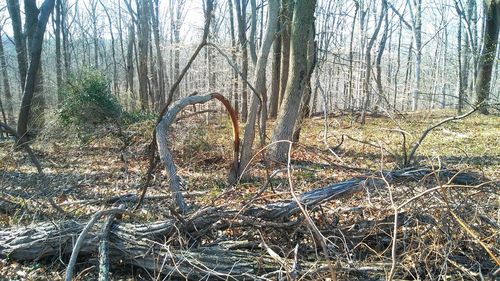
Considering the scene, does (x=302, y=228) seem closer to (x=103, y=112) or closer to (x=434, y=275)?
(x=434, y=275)

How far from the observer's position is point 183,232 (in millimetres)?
3338

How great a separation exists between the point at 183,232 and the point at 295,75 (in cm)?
491

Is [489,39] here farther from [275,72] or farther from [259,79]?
[259,79]

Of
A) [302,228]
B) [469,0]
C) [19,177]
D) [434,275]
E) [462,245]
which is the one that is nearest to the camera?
[434,275]

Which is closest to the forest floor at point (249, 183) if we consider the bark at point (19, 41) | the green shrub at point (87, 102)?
the green shrub at point (87, 102)

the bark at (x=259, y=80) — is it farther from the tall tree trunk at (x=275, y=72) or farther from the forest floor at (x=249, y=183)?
the tall tree trunk at (x=275, y=72)

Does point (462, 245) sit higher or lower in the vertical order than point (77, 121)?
lower

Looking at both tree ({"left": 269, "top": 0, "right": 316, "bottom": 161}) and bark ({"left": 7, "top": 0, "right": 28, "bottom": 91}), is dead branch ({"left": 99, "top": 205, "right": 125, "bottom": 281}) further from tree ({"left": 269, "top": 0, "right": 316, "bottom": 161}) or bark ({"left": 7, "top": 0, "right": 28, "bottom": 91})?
bark ({"left": 7, "top": 0, "right": 28, "bottom": 91})

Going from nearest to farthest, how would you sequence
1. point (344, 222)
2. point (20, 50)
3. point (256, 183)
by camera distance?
point (344, 222)
point (256, 183)
point (20, 50)

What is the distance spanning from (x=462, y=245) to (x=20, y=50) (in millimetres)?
13937

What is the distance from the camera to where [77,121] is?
32.5 feet

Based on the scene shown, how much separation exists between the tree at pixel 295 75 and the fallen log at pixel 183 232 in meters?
4.03

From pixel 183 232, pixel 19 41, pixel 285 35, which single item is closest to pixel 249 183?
pixel 183 232

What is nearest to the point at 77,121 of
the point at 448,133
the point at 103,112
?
the point at 103,112
